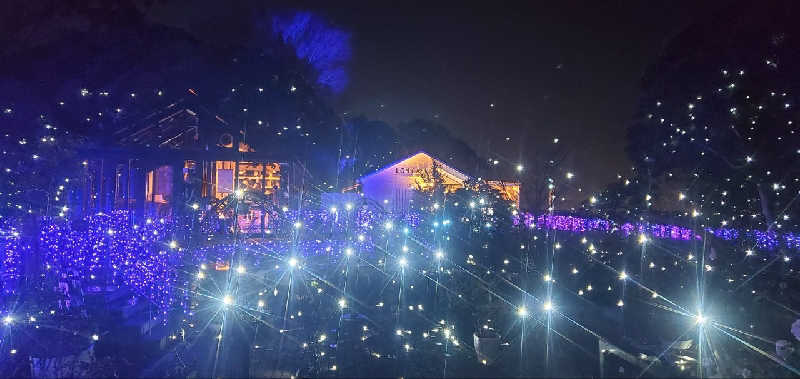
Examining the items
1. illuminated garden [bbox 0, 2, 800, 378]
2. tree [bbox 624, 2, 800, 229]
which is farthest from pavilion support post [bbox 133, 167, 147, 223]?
tree [bbox 624, 2, 800, 229]

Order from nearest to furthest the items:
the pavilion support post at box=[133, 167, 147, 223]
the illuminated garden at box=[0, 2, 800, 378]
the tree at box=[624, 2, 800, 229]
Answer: the illuminated garden at box=[0, 2, 800, 378] → the tree at box=[624, 2, 800, 229] → the pavilion support post at box=[133, 167, 147, 223]

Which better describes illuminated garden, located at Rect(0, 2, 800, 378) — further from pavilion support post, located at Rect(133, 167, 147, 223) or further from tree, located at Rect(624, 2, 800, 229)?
pavilion support post, located at Rect(133, 167, 147, 223)

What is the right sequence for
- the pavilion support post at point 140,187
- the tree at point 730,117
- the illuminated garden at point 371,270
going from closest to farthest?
the illuminated garden at point 371,270, the tree at point 730,117, the pavilion support post at point 140,187

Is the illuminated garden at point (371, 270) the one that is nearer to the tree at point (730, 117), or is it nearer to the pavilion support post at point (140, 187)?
the tree at point (730, 117)

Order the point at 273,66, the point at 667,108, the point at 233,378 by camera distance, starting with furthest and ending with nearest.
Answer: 1. the point at 273,66
2. the point at 667,108
3. the point at 233,378

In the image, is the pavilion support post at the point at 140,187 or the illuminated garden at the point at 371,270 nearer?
the illuminated garden at the point at 371,270

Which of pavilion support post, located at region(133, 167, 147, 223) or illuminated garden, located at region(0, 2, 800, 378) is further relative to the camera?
pavilion support post, located at region(133, 167, 147, 223)

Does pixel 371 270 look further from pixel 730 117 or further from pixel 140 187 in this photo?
pixel 730 117

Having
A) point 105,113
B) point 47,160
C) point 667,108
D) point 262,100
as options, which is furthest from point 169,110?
point 667,108

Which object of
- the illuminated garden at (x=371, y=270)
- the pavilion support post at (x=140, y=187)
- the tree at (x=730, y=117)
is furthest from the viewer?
the pavilion support post at (x=140, y=187)

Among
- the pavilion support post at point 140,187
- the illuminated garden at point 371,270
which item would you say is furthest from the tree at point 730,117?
the pavilion support post at point 140,187

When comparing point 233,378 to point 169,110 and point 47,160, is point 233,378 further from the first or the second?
point 169,110
